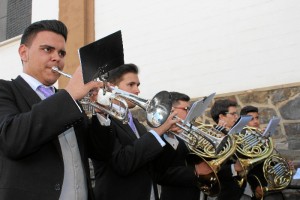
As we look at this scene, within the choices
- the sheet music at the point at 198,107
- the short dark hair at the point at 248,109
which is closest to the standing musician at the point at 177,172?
the sheet music at the point at 198,107

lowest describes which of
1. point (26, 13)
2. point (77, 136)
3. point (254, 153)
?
point (254, 153)

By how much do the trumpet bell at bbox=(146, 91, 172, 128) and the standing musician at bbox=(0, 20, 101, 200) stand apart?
1.80 ft

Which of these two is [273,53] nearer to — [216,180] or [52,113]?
[216,180]

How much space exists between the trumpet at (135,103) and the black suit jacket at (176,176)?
0.59 m

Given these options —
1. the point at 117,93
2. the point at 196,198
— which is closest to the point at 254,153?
the point at 196,198

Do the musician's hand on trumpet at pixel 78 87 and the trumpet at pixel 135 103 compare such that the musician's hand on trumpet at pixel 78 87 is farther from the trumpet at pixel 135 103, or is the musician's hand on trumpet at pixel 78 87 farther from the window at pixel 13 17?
the window at pixel 13 17

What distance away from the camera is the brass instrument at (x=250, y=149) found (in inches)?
153

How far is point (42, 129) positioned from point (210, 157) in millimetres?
1943

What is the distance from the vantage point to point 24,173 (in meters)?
1.92

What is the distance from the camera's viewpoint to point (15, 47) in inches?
352

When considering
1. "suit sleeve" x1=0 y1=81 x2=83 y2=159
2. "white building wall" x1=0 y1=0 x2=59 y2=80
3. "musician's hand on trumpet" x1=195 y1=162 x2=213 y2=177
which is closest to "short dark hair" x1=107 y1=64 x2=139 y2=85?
"musician's hand on trumpet" x1=195 y1=162 x2=213 y2=177

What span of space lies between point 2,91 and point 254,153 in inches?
107

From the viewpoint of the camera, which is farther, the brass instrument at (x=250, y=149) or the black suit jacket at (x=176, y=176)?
the brass instrument at (x=250, y=149)

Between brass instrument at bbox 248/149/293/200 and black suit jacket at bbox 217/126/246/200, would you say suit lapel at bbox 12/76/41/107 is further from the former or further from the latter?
brass instrument at bbox 248/149/293/200
